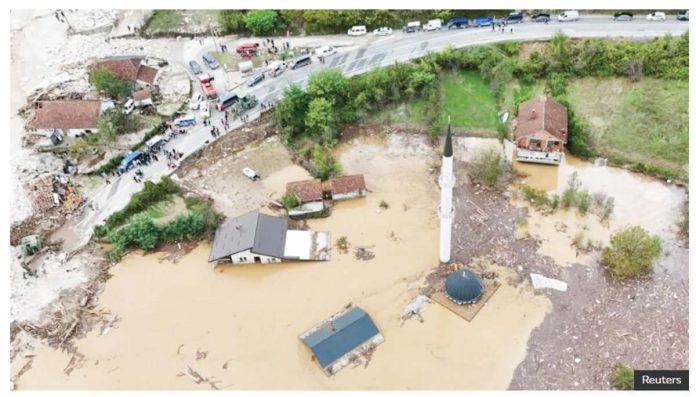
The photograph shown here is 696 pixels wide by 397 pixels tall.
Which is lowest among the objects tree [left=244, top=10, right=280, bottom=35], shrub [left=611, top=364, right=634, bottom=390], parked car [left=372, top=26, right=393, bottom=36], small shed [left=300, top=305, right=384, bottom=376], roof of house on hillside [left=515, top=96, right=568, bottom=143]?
shrub [left=611, top=364, right=634, bottom=390]

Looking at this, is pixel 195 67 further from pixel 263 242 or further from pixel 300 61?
pixel 263 242

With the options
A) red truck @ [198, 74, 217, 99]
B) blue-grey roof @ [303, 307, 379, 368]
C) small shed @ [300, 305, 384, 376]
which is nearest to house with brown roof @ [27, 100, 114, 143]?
red truck @ [198, 74, 217, 99]

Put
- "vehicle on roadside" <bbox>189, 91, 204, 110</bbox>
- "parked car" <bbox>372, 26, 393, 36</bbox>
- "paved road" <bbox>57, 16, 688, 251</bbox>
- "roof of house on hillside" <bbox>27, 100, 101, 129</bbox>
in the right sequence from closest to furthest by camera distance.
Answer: "roof of house on hillside" <bbox>27, 100, 101, 129</bbox> → "vehicle on roadside" <bbox>189, 91, 204, 110</bbox> → "paved road" <bbox>57, 16, 688, 251</bbox> → "parked car" <bbox>372, 26, 393, 36</bbox>

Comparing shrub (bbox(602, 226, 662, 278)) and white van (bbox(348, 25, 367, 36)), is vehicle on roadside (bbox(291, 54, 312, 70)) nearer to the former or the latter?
white van (bbox(348, 25, 367, 36))

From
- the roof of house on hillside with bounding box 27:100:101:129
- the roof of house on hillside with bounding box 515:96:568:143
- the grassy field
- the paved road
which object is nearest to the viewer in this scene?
the grassy field

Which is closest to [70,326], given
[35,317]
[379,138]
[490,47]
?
[35,317]

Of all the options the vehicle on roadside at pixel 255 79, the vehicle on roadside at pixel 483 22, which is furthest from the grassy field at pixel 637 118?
the vehicle on roadside at pixel 255 79
